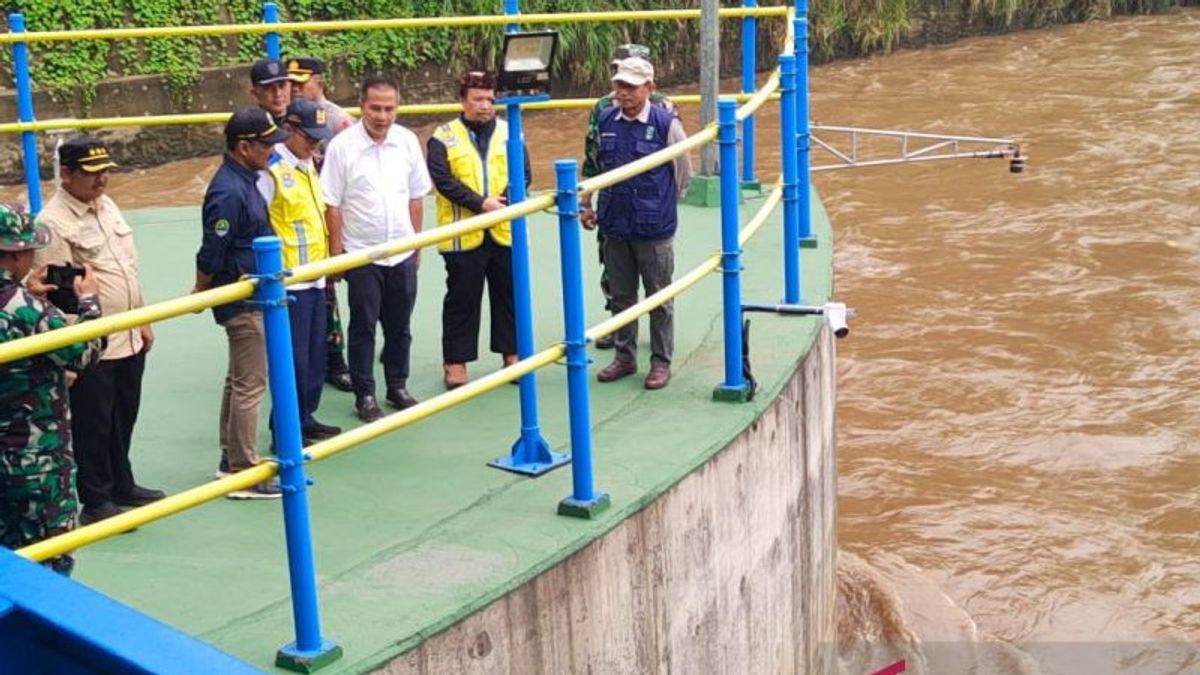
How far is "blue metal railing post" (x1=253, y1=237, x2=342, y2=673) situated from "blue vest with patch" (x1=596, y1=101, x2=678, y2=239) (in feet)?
8.79

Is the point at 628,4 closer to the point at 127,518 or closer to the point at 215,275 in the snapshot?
the point at 215,275

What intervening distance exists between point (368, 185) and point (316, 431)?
92 cm

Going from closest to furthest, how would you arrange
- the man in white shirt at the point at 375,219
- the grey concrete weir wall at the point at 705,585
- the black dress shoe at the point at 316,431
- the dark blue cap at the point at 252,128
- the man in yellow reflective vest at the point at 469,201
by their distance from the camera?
the grey concrete weir wall at the point at 705,585
the dark blue cap at the point at 252,128
the black dress shoe at the point at 316,431
the man in white shirt at the point at 375,219
the man in yellow reflective vest at the point at 469,201

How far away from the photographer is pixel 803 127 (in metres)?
7.74

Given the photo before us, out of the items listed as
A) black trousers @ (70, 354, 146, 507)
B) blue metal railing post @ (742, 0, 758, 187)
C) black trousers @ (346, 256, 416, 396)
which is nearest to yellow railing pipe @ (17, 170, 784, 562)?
black trousers @ (70, 354, 146, 507)

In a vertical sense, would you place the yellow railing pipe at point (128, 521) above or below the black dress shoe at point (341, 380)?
above

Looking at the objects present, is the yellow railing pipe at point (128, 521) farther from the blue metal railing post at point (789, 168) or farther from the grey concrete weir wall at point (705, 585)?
the blue metal railing post at point (789, 168)

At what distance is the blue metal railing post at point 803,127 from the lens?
7695mm

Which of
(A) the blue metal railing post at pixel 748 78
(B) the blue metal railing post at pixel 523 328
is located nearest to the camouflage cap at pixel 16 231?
(B) the blue metal railing post at pixel 523 328

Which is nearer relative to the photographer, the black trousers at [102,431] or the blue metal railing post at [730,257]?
the black trousers at [102,431]

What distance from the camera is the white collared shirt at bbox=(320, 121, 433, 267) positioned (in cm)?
611

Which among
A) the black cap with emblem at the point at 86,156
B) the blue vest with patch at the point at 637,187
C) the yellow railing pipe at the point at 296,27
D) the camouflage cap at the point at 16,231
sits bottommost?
the blue vest with patch at the point at 637,187

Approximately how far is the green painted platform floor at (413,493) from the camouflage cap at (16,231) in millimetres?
1004

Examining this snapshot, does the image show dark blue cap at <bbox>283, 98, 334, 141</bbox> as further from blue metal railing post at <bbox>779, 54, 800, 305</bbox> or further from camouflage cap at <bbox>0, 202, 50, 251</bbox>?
blue metal railing post at <bbox>779, 54, 800, 305</bbox>
